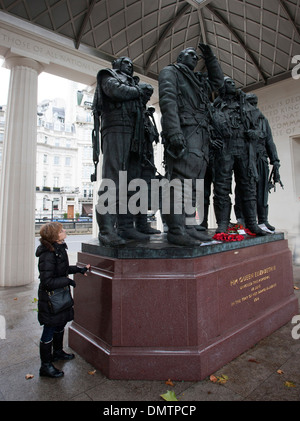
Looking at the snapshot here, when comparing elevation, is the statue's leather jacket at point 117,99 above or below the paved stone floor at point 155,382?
above

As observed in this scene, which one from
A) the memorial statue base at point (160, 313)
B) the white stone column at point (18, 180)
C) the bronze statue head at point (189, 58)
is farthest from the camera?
the white stone column at point (18, 180)

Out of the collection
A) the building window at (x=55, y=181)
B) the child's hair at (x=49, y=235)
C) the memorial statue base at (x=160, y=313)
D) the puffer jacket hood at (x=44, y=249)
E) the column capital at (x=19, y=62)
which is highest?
the building window at (x=55, y=181)

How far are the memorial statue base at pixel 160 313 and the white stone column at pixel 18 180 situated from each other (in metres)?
4.84

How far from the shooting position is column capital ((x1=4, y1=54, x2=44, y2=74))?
751 centimetres

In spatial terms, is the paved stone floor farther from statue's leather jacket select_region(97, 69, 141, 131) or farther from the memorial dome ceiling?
the memorial dome ceiling

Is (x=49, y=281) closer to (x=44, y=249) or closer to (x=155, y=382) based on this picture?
(x=44, y=249)

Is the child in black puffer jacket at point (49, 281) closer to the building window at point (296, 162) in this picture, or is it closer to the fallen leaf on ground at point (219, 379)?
the fallen leaf on ground at point (219, 379)

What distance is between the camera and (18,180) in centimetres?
732

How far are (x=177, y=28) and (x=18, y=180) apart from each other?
8.62 metres

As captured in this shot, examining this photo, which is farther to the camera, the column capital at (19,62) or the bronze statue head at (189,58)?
the column capital at (19,62)

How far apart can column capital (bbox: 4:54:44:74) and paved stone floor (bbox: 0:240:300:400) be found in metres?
7.34

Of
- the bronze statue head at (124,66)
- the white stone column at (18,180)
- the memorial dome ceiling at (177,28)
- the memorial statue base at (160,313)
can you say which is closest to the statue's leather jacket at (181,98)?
the bronze statue head at (124,66)

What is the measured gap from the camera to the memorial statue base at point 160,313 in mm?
2607

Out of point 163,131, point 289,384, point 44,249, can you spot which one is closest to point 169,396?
point 289,384
